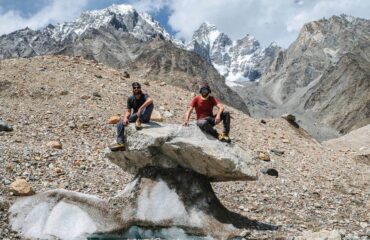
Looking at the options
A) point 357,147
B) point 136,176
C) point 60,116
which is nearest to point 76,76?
point 60,116

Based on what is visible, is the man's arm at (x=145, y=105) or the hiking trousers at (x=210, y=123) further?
the man's arm at (x=145, y=105)

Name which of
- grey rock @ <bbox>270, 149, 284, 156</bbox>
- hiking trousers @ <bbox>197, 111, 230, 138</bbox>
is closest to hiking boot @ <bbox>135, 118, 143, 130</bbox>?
hiking trousers @ <bbox>197, 111, 230, 138</bbox>

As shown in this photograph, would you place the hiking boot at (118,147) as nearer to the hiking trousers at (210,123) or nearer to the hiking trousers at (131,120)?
the hiking trousers at (131,120)

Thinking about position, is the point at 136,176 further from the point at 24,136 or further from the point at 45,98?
the point at 45,98

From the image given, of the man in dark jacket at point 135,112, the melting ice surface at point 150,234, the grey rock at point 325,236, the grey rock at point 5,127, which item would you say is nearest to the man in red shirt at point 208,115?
the man in dark jacket at point 135,112

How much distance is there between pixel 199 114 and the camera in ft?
58.5

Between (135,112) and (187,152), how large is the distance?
102 inches

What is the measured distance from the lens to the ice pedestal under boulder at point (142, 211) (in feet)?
52.2

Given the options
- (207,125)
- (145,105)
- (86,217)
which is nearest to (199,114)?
(207,125)

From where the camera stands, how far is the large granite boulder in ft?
54.6

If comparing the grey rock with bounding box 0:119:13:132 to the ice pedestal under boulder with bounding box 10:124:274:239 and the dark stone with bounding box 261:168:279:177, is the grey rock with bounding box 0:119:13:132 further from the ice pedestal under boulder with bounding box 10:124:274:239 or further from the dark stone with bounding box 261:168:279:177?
the dark stone with bounding box 261:168:279:177

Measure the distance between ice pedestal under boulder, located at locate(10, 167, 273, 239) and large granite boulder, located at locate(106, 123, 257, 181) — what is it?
0.42 metres

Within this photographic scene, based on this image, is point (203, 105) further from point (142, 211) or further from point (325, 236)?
point (325, 236)

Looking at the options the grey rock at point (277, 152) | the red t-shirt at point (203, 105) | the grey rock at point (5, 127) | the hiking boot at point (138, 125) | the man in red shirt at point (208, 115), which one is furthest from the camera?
the grey rock at point (277, 152)
